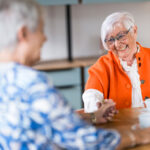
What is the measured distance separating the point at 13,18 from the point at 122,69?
1.18m

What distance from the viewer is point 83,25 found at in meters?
3.76

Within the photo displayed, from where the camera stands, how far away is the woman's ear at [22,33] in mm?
828

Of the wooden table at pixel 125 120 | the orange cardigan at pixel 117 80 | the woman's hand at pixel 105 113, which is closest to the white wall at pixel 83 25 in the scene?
the orange cardigan at pixel 117 80

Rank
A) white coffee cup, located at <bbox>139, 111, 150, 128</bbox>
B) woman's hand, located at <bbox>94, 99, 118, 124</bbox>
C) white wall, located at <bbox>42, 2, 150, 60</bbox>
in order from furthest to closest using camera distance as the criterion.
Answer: white wall, located at <bbox>42, 2, 150, 60</bbox> < woman's hand, located at <bbox>94, 99, 118, 124</bbox> < white coffee cup, located at <bbox>139, 111, 150, 128</bbox>

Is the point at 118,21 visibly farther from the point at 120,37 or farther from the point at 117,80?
the point at 117,80

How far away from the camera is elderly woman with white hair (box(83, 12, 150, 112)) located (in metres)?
1.78

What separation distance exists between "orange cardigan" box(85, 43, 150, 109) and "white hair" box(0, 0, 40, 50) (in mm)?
1067

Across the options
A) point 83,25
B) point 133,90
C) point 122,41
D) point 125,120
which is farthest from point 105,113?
point 83,25

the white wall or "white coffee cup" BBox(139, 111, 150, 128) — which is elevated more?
the white wall

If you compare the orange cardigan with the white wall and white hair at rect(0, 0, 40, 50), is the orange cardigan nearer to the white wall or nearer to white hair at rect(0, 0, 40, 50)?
white hair at rect(0, 0, 40, 50)

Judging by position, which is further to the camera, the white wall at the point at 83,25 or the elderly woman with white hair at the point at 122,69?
the white wall at the point at 83,25

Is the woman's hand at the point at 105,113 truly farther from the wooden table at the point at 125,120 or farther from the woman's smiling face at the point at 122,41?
the woman's smiling face at the point at 122,41

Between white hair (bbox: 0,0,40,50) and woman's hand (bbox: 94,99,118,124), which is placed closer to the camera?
white hair (bbox: 0,0,40,50)

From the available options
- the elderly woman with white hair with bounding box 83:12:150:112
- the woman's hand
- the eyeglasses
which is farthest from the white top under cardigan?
the woman's hand
